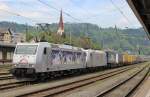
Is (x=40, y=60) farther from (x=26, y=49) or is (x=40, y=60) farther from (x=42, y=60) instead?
(x=26, y=49)

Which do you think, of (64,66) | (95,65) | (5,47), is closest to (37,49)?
(64,66)

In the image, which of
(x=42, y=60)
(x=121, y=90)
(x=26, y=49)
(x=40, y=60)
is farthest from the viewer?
(x=26, y=49)

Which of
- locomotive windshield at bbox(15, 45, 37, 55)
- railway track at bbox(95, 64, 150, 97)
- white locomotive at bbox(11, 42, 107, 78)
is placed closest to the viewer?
railway track at bbox(95, 64, 150, 97)

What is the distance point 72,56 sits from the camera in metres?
35.0

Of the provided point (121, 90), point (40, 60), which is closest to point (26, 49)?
point (40, 60)

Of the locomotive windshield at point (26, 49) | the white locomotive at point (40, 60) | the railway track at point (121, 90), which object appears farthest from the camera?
the locomotive windshield at point (26, 49)

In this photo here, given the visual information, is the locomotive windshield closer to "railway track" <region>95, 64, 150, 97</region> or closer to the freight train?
the freight train

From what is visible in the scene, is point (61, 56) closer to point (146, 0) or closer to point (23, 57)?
point (23, 57)

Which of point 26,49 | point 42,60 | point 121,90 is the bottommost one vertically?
point 121,90

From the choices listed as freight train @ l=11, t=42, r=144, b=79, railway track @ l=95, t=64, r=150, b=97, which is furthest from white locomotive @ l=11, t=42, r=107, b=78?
railway track @ l=95, t=64, r=150, b=97

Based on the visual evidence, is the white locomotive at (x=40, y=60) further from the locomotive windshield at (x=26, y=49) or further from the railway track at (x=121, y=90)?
the railway track at (x=121, y=90)

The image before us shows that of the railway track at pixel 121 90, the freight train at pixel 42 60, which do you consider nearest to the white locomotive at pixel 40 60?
the freight train at pixel 42 60

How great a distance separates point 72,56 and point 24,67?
31.5ft

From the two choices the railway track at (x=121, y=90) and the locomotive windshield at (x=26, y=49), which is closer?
the railway track at (x=121, y=90)
